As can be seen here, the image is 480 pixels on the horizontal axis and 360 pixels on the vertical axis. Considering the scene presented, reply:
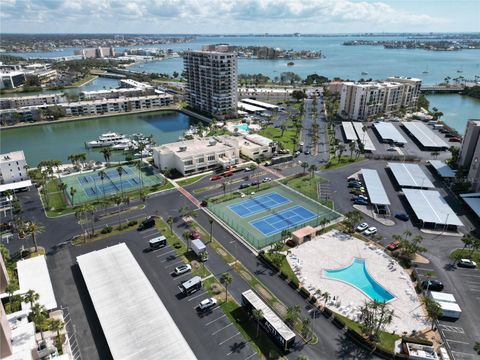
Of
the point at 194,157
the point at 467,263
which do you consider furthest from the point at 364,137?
the point at 467,263

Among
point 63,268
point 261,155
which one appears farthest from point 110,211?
point 261,155

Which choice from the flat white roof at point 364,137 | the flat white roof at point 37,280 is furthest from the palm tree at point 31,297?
the flat white roof at point 364,137

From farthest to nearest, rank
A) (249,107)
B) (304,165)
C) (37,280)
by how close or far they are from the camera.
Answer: (249,107) → (304,165) → (37,280)

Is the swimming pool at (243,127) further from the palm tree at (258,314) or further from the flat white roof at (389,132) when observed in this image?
the palm tree at (258,314)

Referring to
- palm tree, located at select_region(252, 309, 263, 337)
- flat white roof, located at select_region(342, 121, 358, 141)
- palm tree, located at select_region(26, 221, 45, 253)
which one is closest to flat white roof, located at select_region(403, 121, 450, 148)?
flat white roof, located at select_region(342, 121, 358, 141)

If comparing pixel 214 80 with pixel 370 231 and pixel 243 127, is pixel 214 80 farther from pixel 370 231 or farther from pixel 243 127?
pixel 370 231

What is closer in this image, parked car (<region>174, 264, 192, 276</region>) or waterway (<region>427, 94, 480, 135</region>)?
parked car (<region>174, 264, 192, 276</region>)

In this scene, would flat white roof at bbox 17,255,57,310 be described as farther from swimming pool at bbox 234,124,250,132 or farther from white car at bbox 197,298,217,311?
swimming pool at bbox 234,124,250,132

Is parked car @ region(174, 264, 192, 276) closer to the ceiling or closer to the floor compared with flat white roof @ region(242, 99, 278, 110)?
closer to the floor
